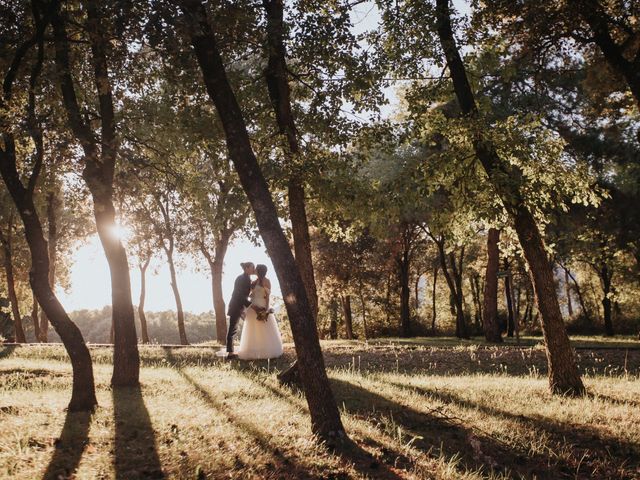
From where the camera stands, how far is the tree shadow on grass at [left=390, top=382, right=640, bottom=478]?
233 inches

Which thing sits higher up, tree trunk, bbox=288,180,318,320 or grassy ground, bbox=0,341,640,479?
tree trunk, bbox=288,180,318,320

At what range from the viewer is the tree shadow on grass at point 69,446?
199 inches

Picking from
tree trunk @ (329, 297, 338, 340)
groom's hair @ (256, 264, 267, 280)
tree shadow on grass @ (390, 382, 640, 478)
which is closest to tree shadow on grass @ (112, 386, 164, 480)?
tree shadow on grass @ (390, 382, 640, 478)

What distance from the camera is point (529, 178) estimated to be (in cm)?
983

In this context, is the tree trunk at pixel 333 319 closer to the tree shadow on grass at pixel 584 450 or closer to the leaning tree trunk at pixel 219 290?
the leaning tree trunk at pixel 219 290

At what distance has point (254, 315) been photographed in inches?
569

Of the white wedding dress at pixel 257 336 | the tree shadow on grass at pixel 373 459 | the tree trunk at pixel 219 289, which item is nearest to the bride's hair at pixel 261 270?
the white wedding dress at pixel 257 336

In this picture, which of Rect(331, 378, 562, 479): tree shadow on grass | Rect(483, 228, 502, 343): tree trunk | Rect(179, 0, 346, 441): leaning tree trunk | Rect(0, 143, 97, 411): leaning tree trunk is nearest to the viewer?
Rect(331, 378, 562, 479): tree shadow on grass

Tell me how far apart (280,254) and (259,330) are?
27.4 feet

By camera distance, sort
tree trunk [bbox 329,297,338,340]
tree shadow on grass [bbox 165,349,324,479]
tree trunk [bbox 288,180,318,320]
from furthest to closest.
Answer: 1. tree trunk [bbox 329,297,338,340]
2. tree trunk [bbox 288,180,318,320]
3. tree shadow on grass [bbox 165,349,324,479]

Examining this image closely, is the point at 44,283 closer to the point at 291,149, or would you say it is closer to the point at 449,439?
the point at 291,149

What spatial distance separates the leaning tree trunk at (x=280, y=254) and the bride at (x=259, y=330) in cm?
793

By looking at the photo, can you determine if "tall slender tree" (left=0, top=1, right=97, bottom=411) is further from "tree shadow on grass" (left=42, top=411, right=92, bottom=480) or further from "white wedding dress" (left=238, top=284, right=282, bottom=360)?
"white wedding dress" (left=238, top=284, right=282, bottom=360)

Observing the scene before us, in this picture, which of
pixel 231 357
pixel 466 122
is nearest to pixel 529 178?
pixel 466 122
